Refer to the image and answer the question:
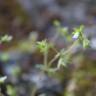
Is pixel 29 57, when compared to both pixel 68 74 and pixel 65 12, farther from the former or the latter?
pixel 65 12

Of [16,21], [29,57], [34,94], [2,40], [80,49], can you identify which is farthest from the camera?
[16,21]

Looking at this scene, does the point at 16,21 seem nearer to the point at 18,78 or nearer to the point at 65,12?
the point at 65,12

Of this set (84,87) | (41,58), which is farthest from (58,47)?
(84,87)

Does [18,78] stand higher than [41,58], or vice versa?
[41,58]

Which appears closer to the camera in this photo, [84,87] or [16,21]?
[84,87]

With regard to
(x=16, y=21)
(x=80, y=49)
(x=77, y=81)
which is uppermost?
(x=16, y=21)

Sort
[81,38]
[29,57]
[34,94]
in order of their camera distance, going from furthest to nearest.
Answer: [29,57], [34,94], [81,38]
